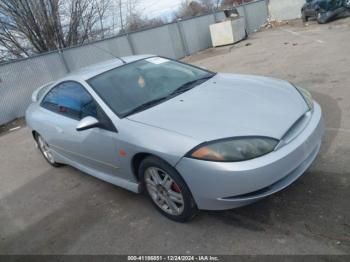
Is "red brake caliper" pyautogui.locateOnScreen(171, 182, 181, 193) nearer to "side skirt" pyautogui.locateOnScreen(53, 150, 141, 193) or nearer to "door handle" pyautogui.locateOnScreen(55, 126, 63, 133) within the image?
"side skirt" pyautogui.locateOnScreen(53, 150, 141, 193)

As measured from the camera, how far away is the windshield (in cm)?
371

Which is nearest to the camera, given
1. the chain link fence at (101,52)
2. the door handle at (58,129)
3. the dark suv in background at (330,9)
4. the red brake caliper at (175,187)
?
the red brake caliper at (175,187)

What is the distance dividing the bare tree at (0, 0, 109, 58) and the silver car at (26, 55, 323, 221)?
528 inches

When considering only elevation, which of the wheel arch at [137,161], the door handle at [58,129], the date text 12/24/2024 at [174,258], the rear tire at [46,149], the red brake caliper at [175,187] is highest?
the door handle at [58,129]

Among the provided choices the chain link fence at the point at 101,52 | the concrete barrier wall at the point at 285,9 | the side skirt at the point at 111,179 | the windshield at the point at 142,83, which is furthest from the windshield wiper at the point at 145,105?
the concrete barrier wall at the point at 285,9

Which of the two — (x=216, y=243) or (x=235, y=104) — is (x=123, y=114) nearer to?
(x=235, y=104)

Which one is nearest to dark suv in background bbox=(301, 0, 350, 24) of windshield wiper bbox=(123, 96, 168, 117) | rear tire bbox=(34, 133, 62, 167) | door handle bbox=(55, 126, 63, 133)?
rear tire bbox=(34, 133, 62, 167)

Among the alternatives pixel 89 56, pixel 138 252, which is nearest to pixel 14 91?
pixel 89 56

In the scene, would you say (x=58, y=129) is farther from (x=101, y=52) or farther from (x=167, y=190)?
(x=101, y=52)

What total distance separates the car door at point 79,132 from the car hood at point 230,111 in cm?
40

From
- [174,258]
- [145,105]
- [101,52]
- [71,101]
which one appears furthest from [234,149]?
[101,52]

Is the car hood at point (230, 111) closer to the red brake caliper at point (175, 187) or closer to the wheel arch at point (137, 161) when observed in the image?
the wheel arch at point (137, 161)

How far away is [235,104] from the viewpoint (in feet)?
11.0

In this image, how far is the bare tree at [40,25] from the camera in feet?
52.6
